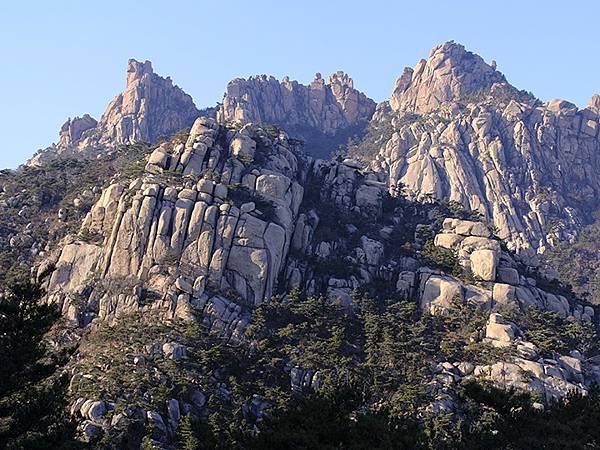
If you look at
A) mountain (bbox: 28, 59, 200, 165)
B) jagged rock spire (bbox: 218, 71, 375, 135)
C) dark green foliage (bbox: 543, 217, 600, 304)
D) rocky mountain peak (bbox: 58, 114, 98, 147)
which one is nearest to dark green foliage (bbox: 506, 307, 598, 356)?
dark green foliage (bbox: 543, 217, 600, 304)

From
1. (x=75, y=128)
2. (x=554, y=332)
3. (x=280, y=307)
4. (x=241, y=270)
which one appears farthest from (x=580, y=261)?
Result: (x=75, y=128)

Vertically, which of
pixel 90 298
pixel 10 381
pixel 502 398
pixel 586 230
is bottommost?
pixel 10 381

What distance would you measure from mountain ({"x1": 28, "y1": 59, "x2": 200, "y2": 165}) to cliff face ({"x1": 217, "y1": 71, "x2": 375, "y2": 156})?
36.0 feet

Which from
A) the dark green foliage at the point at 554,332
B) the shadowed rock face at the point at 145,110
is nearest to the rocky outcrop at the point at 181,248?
the dark green foliage at the point at 554,332

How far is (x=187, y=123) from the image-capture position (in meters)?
162

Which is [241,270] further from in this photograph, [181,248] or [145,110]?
Result: [145,110]

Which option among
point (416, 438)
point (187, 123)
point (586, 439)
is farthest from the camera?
point (187, 123)

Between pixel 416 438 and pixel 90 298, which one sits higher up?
pixel 90 298

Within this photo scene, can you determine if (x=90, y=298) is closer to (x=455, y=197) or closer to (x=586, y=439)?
(x=586, y=439)

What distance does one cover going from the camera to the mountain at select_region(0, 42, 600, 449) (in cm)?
3381

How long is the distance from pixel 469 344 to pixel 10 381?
3788cm

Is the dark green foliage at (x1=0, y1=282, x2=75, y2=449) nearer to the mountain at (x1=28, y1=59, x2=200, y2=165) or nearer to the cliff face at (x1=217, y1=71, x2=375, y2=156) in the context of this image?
the mountain at (x1=28, y1=59, x2=200, y2=165)

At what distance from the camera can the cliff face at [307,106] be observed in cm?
16425

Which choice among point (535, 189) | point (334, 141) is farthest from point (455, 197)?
point (334, 141)
